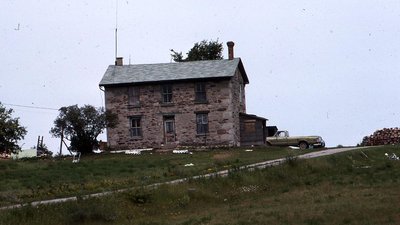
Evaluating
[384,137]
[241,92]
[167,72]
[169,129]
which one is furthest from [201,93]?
[384,137]

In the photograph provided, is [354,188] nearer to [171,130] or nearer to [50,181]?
[50,181]

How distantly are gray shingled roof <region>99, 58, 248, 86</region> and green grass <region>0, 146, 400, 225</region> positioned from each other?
23.0 meters

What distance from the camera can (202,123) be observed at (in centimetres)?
5091

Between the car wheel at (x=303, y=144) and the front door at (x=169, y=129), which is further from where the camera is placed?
the car wheel at (x=303, y=144)

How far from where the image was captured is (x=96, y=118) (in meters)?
48.4

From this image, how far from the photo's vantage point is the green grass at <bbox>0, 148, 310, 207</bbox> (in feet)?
80.3

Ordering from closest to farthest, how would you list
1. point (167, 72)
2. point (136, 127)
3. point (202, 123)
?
point (202, 123), point (136, 127), point (167, 72)

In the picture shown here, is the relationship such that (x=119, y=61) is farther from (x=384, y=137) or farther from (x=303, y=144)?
(x=384, y=137)

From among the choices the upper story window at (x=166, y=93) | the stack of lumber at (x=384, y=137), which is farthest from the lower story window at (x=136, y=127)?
the stack of lumber at (x=384, y=137)

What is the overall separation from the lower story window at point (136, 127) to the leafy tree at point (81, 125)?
93.4 inches

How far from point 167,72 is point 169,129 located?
15.9 ft

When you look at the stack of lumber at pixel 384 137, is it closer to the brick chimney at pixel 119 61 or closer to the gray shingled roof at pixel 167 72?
the gray shingled roof at pixel 167 72

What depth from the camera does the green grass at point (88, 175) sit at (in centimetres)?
2448

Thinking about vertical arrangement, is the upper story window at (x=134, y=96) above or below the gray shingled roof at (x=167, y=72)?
below
